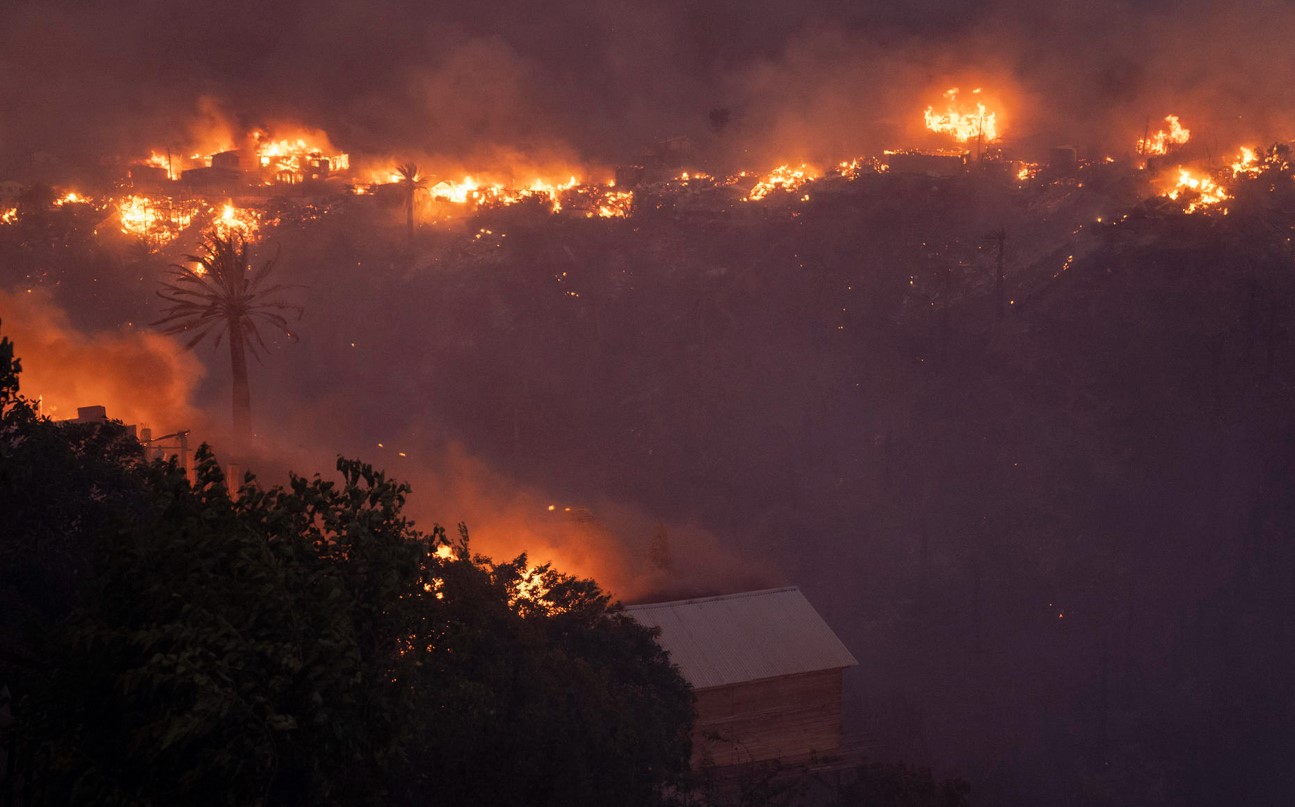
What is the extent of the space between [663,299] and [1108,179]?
40.9 m

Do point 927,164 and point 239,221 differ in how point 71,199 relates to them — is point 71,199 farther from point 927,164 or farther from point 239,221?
point 927,164

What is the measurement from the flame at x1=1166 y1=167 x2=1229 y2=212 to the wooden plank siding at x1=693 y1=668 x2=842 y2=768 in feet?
186

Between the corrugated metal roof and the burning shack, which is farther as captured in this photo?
the burning shack

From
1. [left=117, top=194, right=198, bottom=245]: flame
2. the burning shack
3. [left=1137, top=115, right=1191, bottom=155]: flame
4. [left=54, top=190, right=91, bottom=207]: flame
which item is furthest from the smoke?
[left=1137, top=115, right=1191, bottom=155]: flame

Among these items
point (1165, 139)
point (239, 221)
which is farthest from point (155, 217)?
point (1165, 139)

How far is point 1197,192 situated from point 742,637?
6246cm

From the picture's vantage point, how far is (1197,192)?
78.5m

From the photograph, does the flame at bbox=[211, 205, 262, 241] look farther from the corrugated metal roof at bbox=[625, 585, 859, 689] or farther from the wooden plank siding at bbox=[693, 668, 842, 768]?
the wooden plank siding at bbox=[693, 668, 842, 768]

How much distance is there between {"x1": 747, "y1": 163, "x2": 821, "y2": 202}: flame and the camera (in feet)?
317

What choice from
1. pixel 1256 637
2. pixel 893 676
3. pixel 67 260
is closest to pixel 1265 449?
pixel 1256 637

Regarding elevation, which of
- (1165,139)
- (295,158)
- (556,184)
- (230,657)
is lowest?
(230,657)

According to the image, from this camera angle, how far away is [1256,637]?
1976 inches

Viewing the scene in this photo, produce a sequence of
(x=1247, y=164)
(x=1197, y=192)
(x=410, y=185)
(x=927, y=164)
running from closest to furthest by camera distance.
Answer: (x=1197, y=192)
(x=1247, y=164)
(x=927, y=164)
(x=410, y=185)

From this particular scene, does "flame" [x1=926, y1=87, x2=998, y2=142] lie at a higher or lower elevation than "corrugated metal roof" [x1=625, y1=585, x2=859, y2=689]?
higher
